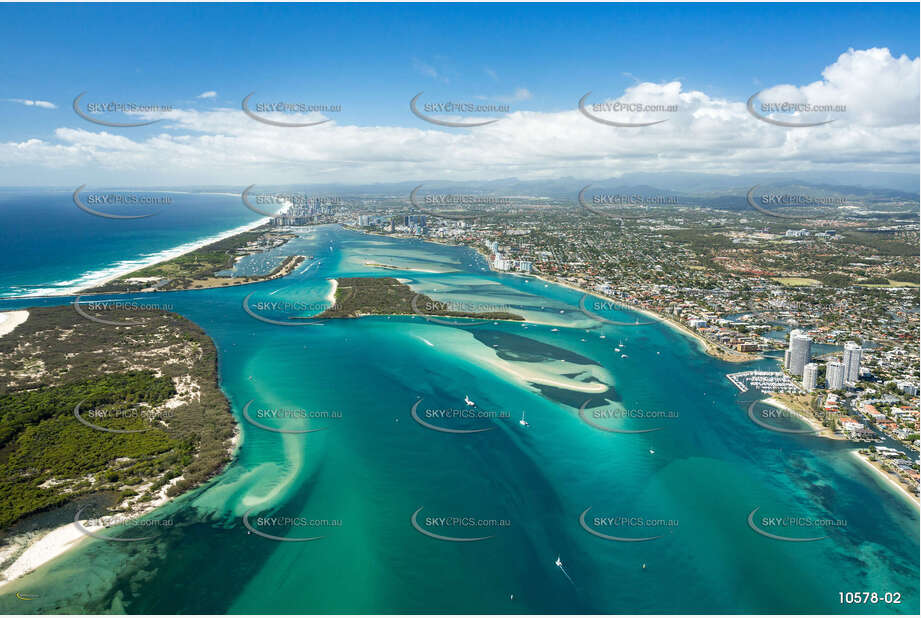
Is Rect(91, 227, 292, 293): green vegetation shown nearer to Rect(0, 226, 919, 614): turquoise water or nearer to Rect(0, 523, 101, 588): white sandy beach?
Rect(0, 226, 919, 614): turquoise water

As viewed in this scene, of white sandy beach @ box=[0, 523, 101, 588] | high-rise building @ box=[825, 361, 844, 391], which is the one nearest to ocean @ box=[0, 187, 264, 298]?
white sandy beach @ box=[0, 523, 101, 588]

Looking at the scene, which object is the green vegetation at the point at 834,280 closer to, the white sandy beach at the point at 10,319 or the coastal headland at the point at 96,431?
the coastal headland at the point at 96,431

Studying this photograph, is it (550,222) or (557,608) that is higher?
(550,222)

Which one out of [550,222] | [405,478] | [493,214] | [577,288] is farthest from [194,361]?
[493,214]

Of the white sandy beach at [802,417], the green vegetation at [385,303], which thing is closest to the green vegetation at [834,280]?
the white sandy beach at [802,417]

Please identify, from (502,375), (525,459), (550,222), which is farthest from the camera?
(550,222)

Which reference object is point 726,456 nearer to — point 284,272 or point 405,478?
point 405,478

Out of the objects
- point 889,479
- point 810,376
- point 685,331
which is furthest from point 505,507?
point 685,331
